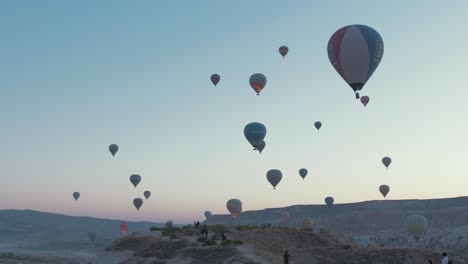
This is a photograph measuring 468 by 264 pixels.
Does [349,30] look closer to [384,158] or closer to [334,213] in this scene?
[384,158]

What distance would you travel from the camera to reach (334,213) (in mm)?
174625

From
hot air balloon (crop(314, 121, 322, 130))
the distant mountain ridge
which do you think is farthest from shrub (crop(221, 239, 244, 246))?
the distant mountain ridge

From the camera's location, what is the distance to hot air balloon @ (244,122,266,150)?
61.0 metres

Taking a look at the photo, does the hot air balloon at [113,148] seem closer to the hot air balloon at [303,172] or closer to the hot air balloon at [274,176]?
the hot air balloon at [274,176]

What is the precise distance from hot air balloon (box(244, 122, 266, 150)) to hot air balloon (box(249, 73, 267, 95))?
839 cm

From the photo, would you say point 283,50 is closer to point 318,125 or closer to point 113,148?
point 318,125

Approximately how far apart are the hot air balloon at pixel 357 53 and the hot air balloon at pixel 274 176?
81.2ft

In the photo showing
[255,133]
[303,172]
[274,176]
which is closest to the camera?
[255,133]

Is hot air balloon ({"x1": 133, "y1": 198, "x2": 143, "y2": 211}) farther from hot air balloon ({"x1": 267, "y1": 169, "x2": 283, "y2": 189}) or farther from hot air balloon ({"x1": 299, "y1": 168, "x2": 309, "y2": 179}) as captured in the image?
hot air balloon ({"x1": 267, "y1": 169, "x2": 283, "y2": 189})

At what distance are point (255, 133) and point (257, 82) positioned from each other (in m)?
10.2

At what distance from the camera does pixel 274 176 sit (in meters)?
68.6

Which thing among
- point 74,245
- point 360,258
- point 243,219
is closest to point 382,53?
point 360,258

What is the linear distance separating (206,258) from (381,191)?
166ft

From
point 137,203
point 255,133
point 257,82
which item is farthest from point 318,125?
point 137,203
